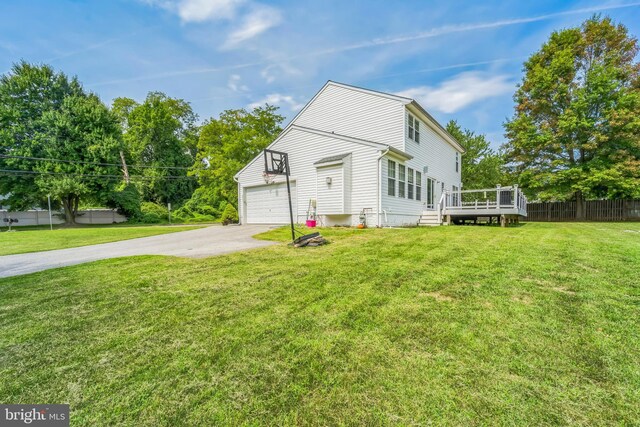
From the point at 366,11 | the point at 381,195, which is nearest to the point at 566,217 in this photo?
the point at 381,195

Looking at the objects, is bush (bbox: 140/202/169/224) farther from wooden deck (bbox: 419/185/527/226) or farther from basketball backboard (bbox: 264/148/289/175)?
wooden deck (bbox: 419/185/527/226)

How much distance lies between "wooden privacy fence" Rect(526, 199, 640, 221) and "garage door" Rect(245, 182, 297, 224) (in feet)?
66.6

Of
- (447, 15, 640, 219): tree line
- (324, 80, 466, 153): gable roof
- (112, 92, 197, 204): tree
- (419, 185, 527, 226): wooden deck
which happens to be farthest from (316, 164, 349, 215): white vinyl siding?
(112, 92, 197, 204): tree

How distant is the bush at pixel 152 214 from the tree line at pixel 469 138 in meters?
0.18

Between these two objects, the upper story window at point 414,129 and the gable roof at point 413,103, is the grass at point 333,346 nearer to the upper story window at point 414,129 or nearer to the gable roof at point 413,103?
the gable roof at point 413,103

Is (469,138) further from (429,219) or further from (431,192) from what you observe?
(429,219)

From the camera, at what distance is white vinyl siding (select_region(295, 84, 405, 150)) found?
38.9ft

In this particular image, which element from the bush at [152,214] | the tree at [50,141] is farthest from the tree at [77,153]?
the bush at [152,214]

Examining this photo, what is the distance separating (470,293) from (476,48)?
46.2 feet

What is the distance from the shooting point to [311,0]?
8.88 metres

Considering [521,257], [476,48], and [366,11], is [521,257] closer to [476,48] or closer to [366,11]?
[366,11]

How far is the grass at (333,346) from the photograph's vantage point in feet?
4.96

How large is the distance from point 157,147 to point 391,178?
3090 cm

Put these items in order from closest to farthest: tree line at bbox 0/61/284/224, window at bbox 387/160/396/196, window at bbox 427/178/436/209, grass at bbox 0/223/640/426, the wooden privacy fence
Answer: grass at bbox 0/223/640/426
window at bbox 387/160/396/196
window at bbox 427/178/436/209
the wooden privacy fence
tree line at bbox 0/61/284/224
